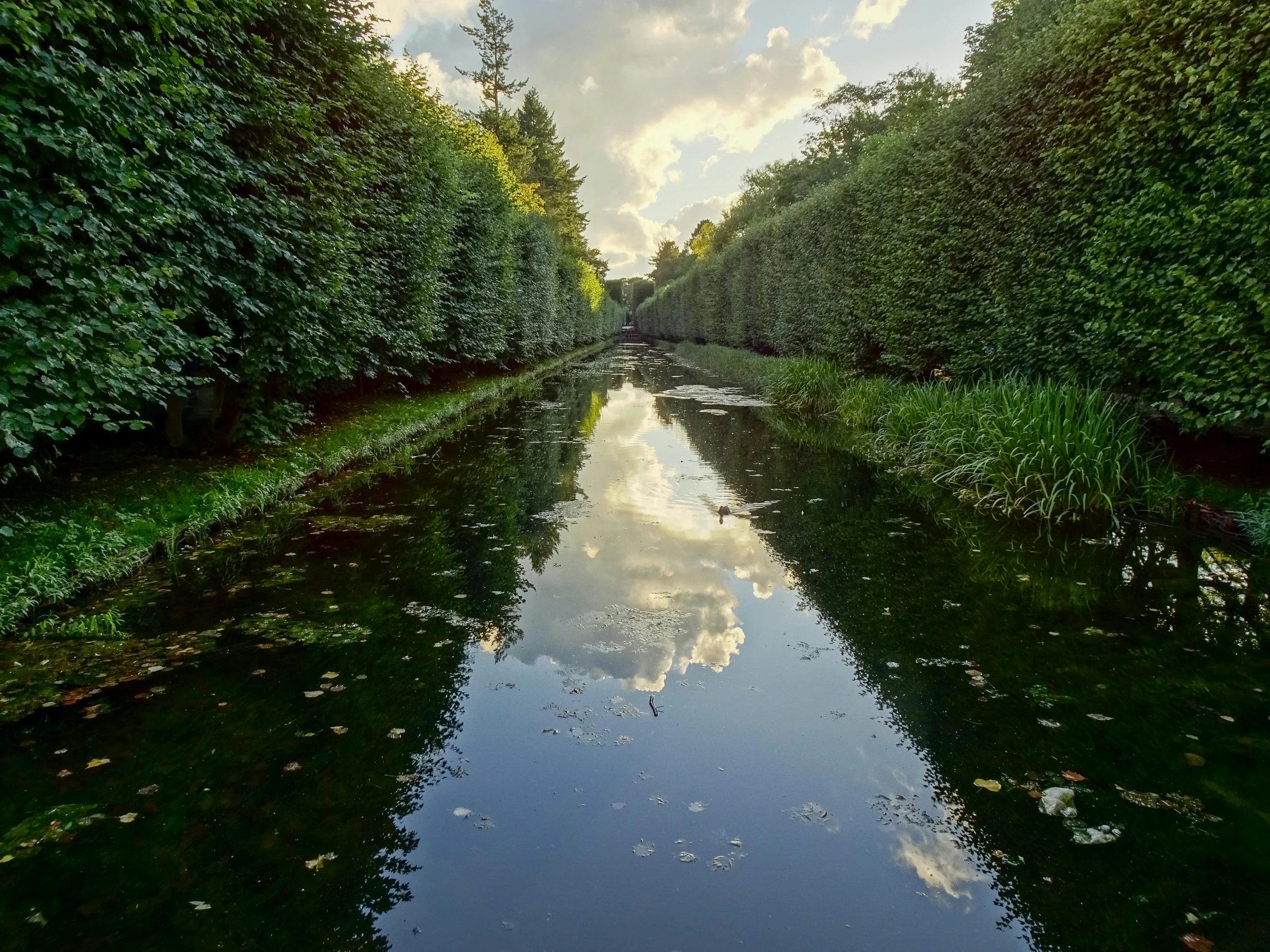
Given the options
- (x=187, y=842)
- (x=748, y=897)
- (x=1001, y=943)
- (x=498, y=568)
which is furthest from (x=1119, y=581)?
(x=187, y=842)

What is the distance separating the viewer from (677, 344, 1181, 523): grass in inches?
234

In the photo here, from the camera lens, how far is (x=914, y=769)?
2643mm

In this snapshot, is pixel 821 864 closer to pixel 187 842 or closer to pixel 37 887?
pixel 187 842

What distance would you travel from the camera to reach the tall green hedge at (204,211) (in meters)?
3.83

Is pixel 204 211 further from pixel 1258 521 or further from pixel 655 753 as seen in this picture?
pixel 1258 521

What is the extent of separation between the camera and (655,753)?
108 inches

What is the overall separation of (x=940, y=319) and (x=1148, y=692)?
7767 millimetres

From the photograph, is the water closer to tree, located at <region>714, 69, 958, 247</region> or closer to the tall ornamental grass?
the tall ornamental grass

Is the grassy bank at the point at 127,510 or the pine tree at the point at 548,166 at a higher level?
the pine tree at the point at 548,166

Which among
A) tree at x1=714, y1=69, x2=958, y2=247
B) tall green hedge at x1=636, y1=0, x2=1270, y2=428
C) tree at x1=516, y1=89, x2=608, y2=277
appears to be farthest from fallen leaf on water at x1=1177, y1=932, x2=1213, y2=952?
tree at x1=516, y1=89, x2=608, y2=277

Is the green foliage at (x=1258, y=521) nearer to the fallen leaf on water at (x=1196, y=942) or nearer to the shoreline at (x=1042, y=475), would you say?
the shoreline at (x=1042, y=475)

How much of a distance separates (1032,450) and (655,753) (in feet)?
17.4

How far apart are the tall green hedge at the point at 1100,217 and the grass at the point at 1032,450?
1.64ft

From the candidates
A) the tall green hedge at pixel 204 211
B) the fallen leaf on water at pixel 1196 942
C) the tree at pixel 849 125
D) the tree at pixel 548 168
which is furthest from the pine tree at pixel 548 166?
the fallen leaf on water at pixel 1196 942
